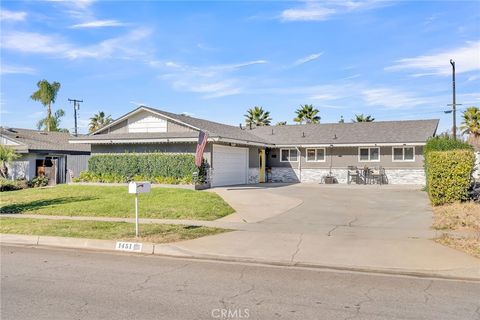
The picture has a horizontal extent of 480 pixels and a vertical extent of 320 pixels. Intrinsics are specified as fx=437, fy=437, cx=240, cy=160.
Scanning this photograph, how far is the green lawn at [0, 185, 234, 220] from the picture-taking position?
1476cm

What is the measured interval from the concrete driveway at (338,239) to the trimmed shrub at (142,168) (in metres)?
6.29

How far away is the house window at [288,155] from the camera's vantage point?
32.8 meters

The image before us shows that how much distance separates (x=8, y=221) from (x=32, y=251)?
15.2ft

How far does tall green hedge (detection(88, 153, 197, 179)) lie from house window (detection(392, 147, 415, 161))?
1464 cm

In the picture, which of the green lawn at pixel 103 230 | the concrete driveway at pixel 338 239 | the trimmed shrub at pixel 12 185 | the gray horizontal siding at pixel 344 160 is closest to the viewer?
the concrete driveway at pixel 338 239

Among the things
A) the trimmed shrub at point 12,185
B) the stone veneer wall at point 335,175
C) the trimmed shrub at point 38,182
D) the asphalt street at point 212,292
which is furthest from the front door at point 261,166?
the asphalt street at point 212,292

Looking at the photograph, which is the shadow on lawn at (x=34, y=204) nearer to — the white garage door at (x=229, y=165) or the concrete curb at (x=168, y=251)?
the concrete curb at (x=168, y=251)

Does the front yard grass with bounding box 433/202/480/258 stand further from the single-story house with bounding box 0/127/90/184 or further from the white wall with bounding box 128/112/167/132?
the single-story house with bounding box 0/127/90/184

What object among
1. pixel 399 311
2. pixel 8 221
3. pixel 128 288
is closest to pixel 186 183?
pixel 8 221

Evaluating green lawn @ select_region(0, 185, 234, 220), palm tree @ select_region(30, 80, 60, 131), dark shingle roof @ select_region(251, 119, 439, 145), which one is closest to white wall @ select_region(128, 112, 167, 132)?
green lawn @ select_region(0, 185, 234, 220)

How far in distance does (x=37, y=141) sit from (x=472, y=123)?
46.5 meters

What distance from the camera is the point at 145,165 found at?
79.5ft

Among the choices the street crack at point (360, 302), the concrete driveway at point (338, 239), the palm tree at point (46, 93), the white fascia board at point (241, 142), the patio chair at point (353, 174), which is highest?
the palm tree at point (46, 93)

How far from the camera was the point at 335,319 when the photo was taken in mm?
5258
